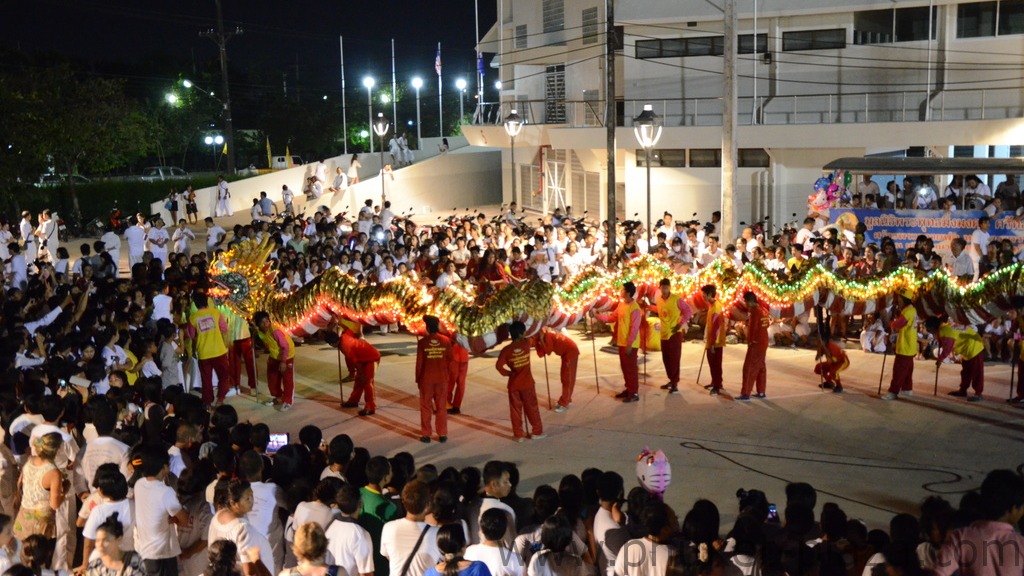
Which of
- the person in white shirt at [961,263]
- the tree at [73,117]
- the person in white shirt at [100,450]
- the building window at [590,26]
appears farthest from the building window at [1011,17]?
the tree at [73,117]

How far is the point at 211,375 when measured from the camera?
1340cm

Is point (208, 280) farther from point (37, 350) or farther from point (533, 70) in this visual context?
point (533, 70)

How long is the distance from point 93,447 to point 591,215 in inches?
1022

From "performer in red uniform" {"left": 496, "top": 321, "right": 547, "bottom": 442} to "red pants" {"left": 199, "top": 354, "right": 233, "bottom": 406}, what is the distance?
3871 mm

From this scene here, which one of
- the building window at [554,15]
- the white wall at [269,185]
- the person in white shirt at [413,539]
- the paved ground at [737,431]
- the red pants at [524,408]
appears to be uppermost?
the building window at [554,15]

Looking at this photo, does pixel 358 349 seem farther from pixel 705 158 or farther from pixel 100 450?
pixel 705 158

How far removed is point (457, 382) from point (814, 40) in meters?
18.6

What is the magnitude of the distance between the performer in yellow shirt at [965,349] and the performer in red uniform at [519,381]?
4912 mm

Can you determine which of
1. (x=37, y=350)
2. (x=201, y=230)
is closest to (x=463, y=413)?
(x=37, y=350)

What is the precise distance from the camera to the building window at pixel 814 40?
1080 inches

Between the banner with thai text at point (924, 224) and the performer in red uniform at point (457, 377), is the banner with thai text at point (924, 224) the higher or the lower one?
the higher one

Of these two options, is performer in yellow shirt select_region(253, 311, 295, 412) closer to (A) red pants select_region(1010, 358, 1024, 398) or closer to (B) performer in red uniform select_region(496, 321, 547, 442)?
(B) performer in red uniform select_region(496, 321, 547, 442)

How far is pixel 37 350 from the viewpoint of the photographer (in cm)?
1259

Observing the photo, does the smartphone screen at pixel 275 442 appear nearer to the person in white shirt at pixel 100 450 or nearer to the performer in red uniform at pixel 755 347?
the person in white shirt at pixel 100 450
